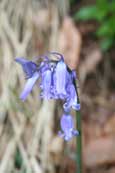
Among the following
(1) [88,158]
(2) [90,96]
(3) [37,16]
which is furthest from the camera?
(3) [37,16]

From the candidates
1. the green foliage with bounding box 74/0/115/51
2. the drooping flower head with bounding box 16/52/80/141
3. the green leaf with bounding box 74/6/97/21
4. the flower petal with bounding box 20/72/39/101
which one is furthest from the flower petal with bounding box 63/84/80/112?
the green leaf with bounding box 74/6/97/21

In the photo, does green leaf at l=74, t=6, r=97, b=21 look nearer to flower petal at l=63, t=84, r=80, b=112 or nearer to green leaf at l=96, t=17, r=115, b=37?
green leaf at l=96, t=17, r=115, b=37

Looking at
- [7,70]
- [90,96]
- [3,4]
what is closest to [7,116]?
[7,70]

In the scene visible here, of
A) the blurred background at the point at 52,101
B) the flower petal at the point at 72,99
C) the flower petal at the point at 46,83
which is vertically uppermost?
the flower petal at the point at 46,83

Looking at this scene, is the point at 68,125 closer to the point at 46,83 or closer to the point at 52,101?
the point at 46,83

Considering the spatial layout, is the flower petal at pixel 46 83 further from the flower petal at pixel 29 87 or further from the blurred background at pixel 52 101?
the blurred background at pixel 52 101

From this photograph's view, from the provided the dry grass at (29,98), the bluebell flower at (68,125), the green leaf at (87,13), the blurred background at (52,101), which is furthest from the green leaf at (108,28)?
the bluebell flower at (68,125)

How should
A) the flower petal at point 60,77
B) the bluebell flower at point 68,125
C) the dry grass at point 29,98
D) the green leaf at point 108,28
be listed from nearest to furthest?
the flower petal at point 60,77 < the bluebell flower at point 68,125 < the dry grass at point 29,98 < the green leaf at point 108,28

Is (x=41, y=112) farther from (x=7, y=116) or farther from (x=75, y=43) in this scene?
(x=75, y=43)

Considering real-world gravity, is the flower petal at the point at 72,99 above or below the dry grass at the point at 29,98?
above
